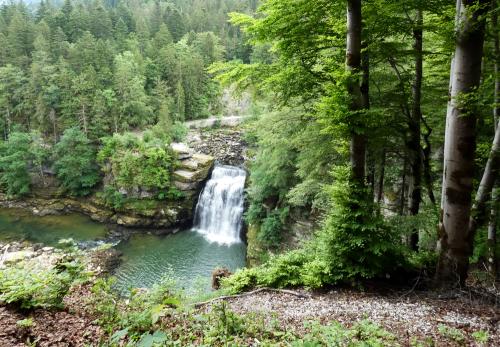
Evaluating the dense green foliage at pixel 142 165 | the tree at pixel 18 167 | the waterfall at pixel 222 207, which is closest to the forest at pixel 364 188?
the waterfall at pixel 222 207

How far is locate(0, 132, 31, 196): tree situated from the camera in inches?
1083

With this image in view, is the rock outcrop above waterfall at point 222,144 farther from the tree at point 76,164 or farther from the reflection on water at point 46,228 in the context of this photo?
the reflection on water at point 46,228

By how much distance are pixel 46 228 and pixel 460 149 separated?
26353 millimetres

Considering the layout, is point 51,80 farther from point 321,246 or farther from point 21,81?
point 321,246

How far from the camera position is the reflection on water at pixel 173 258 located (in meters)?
17.5

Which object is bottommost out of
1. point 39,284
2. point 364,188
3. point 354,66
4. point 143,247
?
point 143,247

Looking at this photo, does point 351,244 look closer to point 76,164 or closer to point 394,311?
point 394,311

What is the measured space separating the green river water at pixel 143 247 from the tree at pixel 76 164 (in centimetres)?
299

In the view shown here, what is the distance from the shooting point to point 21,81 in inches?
1281

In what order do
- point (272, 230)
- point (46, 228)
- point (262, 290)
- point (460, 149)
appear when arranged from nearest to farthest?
point (460, 149) < point (262, 290) < point (272, 230) < point (46, 228)

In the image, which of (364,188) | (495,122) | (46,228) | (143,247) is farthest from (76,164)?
(495,122)

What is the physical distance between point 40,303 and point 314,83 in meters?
5.49

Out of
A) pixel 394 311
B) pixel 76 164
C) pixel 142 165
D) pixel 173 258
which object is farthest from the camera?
pixel 76 164

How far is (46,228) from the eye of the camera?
2345 cm
